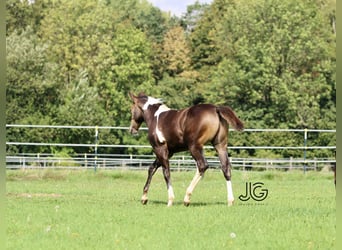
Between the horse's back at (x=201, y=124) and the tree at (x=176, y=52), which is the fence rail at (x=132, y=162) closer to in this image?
the horse's back at (x=201, y=124)

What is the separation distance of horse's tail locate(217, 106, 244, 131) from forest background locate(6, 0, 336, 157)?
2990 cm

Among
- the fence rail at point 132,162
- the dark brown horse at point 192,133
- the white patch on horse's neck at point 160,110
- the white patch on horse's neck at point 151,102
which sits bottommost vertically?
the fence rail at point 132,162

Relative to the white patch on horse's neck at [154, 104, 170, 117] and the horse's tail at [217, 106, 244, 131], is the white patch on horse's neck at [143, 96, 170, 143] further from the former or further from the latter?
the horse's tail at [217, 106, 244, 131]

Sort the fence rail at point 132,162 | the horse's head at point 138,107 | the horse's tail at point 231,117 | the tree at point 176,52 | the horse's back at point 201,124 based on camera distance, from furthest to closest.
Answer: the tree at point 176,52 < the fence rail at point 132,162 < the horse's head at point 138,107 < the horse's back at point 201,124 < the horse's tail at point 231,117

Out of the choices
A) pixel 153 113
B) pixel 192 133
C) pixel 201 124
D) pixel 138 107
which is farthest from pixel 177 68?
pixel 201 124

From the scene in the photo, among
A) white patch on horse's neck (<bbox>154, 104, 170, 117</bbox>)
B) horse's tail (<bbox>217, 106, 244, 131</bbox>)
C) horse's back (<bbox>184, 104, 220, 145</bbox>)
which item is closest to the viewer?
horse's tail (<bbox>217, 106, 244, 131</bbox>)

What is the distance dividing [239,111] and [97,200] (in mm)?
36363

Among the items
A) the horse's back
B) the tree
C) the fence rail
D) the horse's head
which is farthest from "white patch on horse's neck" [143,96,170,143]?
the tree

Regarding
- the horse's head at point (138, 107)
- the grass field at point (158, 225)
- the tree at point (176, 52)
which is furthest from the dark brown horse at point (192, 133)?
the tree at point (176, 52)

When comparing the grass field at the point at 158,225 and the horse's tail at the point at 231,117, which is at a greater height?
the horse's tail at the point at 231,117

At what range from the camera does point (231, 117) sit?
1099cm

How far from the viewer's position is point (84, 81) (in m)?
48.5

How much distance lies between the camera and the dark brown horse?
11.2 m

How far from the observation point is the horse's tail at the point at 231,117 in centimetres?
1081
